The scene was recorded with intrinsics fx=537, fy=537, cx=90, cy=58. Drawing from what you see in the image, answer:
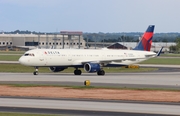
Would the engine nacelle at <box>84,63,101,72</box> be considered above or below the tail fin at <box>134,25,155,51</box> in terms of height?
below

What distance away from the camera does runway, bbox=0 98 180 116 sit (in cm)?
3116

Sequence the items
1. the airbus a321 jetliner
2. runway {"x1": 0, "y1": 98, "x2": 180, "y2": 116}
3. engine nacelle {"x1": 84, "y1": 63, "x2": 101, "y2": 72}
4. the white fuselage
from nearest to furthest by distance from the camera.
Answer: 1. runway {"x1": 0, "y1": 98, "x2": 180, "y2": 116}
2. the white fuselage
3. the airbus a321 jetliner
4. engine nacelle {"x1": 84, "y1": 63, "x2": 101, "y2": 72}

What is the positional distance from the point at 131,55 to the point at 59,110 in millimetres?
43052

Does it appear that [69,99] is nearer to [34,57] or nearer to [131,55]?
[34,57]

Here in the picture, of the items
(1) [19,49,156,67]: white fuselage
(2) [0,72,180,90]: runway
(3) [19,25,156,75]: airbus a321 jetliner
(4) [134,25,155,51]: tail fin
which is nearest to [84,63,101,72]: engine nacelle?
(3) [19,25,156,75]: airbus a321 jetliner

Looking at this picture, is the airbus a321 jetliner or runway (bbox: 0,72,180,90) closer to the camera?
runway (bbox: 0,72,180,90)

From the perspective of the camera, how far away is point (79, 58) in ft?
227

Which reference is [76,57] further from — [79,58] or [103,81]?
[103,81]

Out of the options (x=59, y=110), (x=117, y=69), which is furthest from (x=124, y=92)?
(x=117, y=69)

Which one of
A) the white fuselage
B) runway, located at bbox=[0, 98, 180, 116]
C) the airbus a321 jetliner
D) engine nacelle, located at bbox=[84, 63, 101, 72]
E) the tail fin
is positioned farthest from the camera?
the tail fin

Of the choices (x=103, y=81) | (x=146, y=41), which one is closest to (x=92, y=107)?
(x=103, y=81)

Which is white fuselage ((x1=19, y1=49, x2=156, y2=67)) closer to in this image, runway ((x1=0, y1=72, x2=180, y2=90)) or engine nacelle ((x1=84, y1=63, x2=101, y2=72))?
engine nacelle ((x1=84, y1=63, x2=101, y2=72))

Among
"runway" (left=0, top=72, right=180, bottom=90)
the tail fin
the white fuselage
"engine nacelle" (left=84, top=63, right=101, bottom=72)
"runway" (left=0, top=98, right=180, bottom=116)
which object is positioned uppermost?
the tail fin

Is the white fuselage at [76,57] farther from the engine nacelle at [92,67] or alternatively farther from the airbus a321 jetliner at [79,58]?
the engine nacelle at [92,67]
